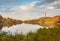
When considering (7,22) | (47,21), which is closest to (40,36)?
(47,21)

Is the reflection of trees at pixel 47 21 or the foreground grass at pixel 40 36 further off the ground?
the reflection of trees at pixel 47 21

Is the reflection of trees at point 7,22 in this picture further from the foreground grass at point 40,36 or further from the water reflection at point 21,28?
the foreground grass at point 40,36

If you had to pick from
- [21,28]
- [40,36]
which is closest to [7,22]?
[21,28]

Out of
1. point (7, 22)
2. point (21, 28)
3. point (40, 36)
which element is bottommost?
point (40, 36)

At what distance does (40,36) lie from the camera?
3010 millimetres

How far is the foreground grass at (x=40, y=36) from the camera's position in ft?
9.81

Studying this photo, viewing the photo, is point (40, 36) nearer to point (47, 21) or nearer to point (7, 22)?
point (47, 21)

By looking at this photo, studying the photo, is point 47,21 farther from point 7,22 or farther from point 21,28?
point 7,22

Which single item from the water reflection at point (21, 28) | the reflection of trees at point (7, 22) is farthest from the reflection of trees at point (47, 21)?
the reflection of trees at point (7, 22)

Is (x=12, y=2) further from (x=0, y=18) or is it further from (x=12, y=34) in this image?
(x=12, y=34)

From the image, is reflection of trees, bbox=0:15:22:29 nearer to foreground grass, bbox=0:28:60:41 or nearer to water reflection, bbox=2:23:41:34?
water reflection, bbox=2:23:41:34

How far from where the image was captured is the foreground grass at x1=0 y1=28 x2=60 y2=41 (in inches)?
118

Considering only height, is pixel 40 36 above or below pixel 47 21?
below

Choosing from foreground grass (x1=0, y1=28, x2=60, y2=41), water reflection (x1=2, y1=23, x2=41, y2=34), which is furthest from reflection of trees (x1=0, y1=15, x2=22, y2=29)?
foreground grass (x1=0, y1=28, x2=60, y2=41)
